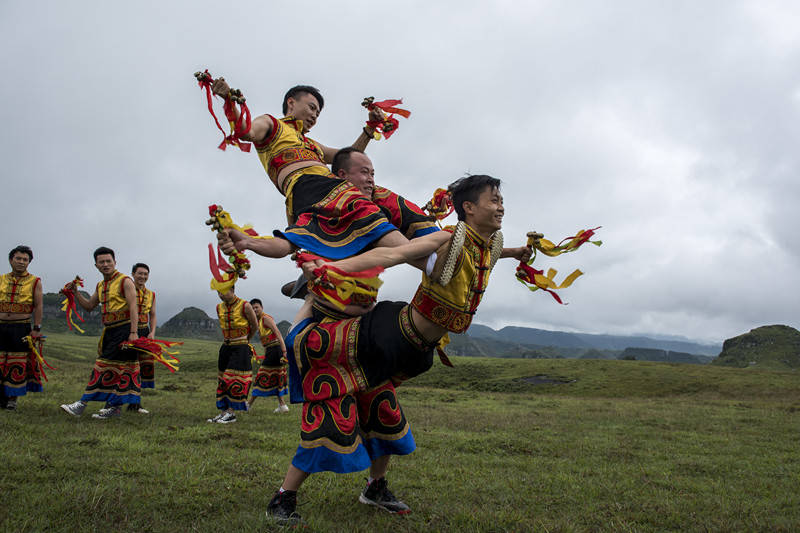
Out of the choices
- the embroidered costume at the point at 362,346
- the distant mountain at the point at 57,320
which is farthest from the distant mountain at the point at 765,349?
the distant mountain at the point at 57,320

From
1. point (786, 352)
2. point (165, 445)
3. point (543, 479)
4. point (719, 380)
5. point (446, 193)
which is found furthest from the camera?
point (786, 352)

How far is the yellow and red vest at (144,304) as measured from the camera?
1031 cm

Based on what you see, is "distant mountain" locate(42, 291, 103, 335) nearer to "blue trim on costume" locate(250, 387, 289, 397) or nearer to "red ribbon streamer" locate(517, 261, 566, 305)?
"blue trim on costume" locate(250, 387, 289, 397)

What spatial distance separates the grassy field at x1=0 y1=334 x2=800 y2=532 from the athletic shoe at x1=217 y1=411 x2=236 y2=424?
0.41m

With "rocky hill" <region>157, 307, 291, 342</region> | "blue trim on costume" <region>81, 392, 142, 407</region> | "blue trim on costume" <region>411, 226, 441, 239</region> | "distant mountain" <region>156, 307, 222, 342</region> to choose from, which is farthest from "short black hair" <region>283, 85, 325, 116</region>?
"distant mountain" <region>156, 307, 222, 342</region>

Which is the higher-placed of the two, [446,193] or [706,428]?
[446,193]

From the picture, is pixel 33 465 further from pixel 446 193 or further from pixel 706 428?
pixel 706 428

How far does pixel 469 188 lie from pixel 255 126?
5.72 ft

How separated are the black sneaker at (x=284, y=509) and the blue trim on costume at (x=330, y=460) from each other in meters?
0.25

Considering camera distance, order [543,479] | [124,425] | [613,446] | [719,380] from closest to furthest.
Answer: [543,479], [124,425], [613,446], [719,380]

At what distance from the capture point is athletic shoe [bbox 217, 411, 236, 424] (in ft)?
27.8

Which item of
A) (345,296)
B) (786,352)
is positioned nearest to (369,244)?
(345,296)

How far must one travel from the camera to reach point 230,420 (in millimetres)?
8641

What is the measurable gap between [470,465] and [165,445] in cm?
377
